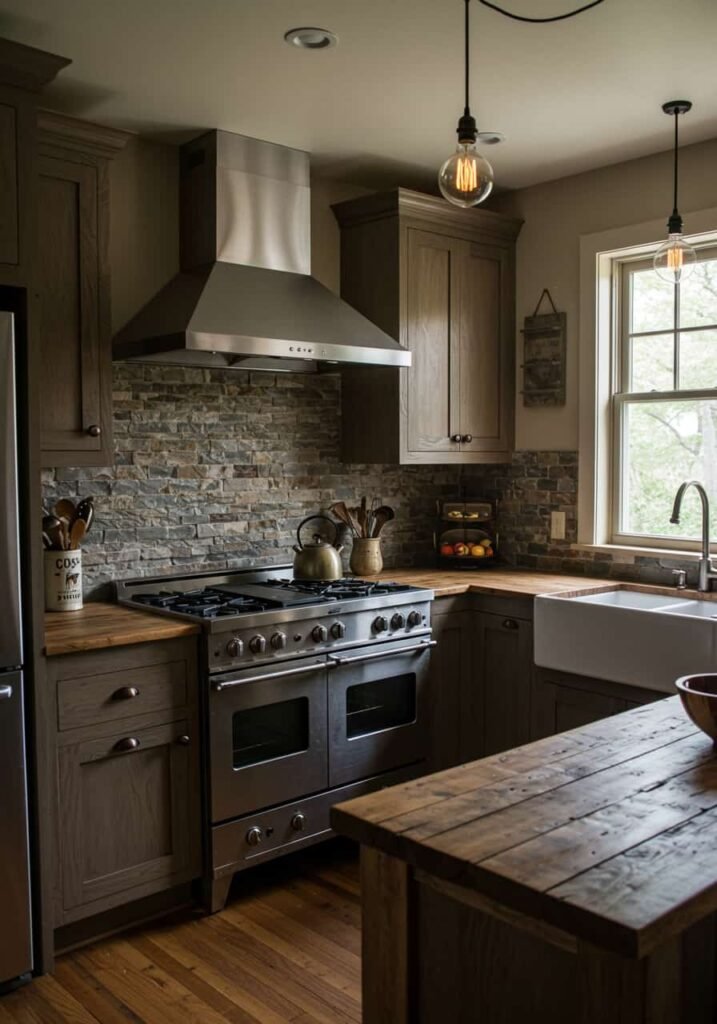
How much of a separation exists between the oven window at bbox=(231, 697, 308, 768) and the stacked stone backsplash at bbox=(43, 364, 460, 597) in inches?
30.9

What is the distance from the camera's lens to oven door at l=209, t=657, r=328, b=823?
3.12 metres

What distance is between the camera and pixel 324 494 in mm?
4285

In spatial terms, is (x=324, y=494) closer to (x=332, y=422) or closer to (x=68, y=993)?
(x=332, y=422)

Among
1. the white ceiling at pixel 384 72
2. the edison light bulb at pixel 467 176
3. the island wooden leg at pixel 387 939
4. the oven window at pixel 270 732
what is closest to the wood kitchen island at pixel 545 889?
the island wooden leg at pixel 387 939

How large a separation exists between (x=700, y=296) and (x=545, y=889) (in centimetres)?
317

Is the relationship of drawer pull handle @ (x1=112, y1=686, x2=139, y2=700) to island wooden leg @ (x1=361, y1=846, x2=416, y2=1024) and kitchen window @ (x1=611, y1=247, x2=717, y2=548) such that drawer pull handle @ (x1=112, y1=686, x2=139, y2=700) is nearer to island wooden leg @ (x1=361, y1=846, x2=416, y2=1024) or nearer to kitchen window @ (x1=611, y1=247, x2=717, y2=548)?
island wooden leg @ (x1=361, y1=846, x2=416, y2=1024)

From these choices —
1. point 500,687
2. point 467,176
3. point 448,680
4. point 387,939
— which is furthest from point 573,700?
point 467,176

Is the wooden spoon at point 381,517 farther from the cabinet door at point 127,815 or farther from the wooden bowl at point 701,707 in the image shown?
the wooden bowl at point 701,707

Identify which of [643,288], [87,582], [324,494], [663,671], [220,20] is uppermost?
[220,20]

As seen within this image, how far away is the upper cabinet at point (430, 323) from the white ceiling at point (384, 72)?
31 cm

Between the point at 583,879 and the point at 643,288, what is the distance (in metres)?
3.30

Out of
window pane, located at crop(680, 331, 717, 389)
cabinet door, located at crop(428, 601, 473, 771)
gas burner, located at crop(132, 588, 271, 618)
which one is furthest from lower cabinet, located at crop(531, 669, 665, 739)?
window pane, located at crop(680, 331, 717, 389)

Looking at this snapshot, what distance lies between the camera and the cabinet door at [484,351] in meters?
4.31

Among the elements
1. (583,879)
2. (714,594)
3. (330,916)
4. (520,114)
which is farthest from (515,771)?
(520,114)
